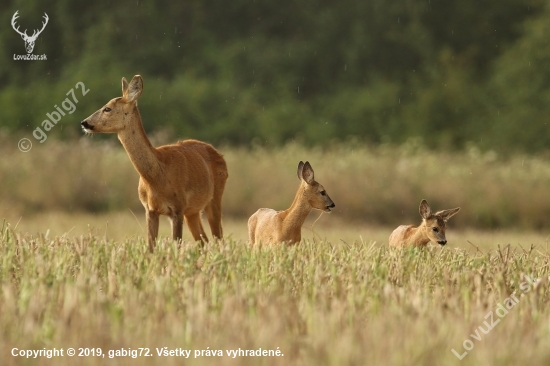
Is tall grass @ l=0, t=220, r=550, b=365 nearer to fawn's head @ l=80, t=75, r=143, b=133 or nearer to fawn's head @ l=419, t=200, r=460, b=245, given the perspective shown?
fawn's head @ l=80, t=75, r=143, b=133

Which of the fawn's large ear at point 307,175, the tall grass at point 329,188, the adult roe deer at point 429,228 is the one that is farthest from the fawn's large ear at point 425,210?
the tall grass at point 329,188

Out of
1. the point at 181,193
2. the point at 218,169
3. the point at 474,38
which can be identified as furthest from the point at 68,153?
the point at 474,38

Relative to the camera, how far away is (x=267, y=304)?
5383 millimetres

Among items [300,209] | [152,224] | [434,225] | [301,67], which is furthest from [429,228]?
[301,67]

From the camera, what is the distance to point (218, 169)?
9.84 meters

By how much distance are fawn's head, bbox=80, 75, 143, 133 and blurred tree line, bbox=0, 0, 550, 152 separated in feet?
74.2

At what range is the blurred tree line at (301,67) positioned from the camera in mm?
32625

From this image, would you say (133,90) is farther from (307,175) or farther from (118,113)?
(307,175)

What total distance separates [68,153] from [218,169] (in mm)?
8915

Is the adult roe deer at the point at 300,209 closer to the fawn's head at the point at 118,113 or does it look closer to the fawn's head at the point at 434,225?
the fawn's head at the point at 434,225

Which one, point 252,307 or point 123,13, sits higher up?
point 123,13

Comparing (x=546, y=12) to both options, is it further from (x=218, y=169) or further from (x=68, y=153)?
(x=218, y=169)

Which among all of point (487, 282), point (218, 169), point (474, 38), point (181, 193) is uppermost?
point (474, 38)

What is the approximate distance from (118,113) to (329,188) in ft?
30.6
